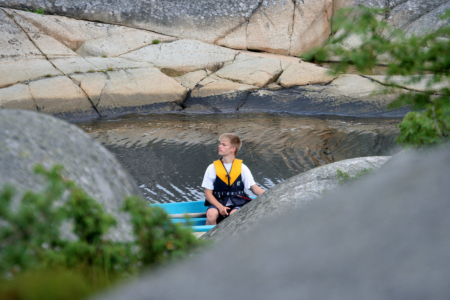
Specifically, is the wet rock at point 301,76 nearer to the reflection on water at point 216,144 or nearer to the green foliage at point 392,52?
the reflection on water at point 216,144

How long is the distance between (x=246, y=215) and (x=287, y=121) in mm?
8438

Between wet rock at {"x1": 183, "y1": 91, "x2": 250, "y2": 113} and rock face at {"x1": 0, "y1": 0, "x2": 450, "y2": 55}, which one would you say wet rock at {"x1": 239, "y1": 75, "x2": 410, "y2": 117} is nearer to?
wet rock at {"x1": 183, "y1": 91, "x2": 250, "y2": 113}

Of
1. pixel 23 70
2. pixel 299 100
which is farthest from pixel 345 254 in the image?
pixel 23 70

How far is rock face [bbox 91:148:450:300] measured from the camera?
42.1 inches

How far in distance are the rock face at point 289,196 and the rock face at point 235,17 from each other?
1294 centimetres

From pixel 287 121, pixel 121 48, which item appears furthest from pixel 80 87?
pixel 287 121

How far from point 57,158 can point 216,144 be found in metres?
7.42

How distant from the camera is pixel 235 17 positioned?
54.1ft

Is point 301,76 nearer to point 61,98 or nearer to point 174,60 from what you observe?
point 174,60

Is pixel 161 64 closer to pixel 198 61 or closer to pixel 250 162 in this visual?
pixel 198 61

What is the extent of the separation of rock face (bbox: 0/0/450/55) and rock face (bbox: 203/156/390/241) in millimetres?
12942

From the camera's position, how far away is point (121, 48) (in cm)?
1521

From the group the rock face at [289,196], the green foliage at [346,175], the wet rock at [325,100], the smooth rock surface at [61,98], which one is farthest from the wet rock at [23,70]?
the green foliage at [346,175]

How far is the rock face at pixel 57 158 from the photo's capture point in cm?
191
